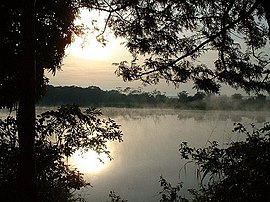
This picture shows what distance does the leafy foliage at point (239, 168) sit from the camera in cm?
314

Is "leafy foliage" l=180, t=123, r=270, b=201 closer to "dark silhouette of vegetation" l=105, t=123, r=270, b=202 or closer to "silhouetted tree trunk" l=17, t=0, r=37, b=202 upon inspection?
"dark silhouette of vegetation" l=105, t=123, r=270, b=202

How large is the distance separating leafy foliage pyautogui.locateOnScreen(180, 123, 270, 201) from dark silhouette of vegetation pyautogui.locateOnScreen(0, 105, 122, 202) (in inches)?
38.4

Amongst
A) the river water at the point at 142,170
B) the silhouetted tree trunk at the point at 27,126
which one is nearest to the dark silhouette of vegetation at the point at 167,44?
the silhouetted tree trunk at the point at 27,126

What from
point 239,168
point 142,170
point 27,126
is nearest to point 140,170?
point 142,170

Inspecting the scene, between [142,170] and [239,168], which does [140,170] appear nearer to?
[142,170]

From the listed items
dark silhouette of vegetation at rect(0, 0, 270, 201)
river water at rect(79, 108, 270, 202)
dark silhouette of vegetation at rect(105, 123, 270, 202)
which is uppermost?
dark silhouette of vegetation at rect(0, 0, 270, 201)

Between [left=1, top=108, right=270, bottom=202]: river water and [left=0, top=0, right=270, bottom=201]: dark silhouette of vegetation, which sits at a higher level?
[left=0, top=0, right=270, bottom=201]: dark silhouette of vegetation

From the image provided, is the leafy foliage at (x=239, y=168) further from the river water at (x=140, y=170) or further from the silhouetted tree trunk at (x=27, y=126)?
the river water at (x=140, y=170)

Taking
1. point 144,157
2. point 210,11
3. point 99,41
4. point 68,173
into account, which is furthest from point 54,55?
point 144,157

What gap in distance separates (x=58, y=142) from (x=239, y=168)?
194 cm

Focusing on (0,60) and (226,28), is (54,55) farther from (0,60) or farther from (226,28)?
(226,28)

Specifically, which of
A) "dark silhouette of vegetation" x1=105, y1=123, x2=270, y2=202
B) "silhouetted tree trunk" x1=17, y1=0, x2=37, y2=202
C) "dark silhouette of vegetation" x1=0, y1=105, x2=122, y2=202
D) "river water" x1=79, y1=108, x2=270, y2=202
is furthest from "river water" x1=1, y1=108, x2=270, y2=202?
"silhouetted tree trunk" x1=17, y1=0, x2=37, y2=202

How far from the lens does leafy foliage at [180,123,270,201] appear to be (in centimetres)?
314

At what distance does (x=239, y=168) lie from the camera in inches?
134
